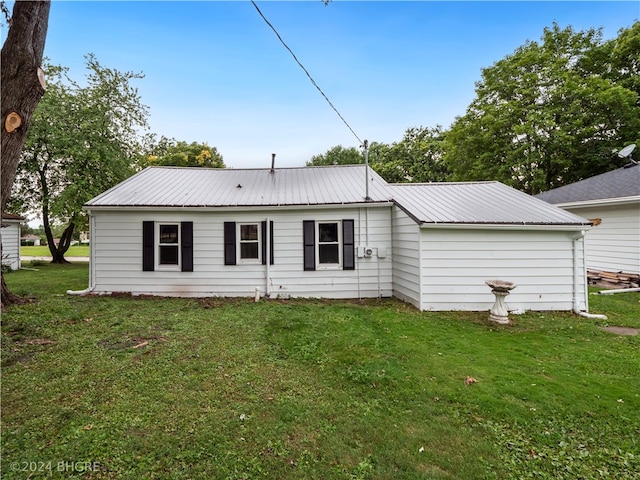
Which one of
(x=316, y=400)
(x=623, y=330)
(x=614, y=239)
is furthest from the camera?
(x=614, y=239)

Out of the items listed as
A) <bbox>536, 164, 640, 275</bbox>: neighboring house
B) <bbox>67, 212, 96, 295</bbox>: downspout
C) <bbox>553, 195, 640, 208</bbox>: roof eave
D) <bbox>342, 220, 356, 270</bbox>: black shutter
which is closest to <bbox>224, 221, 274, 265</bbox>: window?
<bbox>342, 220, 356, 270</bbox>: black shutter

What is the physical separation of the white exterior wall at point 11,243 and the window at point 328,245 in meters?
14.2

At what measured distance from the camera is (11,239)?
13672mm

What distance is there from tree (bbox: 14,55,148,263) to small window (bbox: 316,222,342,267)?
40.6 feet

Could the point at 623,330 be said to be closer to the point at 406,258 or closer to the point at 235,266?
the point at 406,258

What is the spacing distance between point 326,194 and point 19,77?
20.2ft

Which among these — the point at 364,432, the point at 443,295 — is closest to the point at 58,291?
the point at 364,432

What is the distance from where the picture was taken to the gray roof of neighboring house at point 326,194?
6.62 meters

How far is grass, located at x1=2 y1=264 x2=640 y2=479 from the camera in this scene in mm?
2141

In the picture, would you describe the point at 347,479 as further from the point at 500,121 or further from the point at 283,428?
the point at 500,121

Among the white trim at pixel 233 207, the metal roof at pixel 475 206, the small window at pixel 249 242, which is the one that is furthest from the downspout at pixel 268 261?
the metal roof at pixel 475 206

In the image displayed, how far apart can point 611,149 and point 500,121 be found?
18.1 feet

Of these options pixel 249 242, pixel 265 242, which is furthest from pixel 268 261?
pixel 249 242

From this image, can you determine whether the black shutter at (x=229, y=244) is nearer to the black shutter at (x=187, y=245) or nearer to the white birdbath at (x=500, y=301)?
the black shutter at (x=187, y=245)
